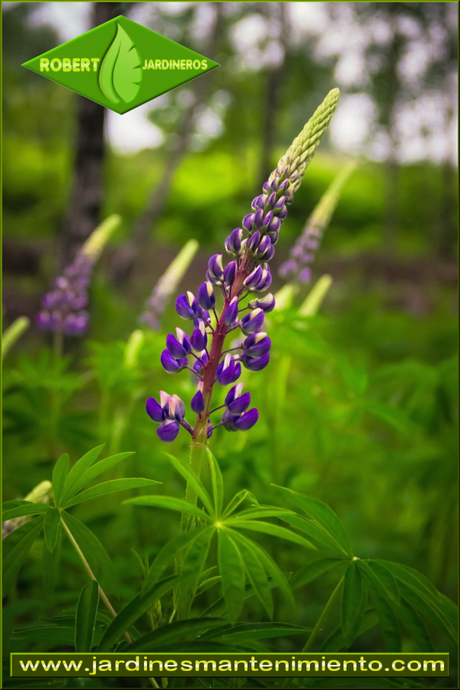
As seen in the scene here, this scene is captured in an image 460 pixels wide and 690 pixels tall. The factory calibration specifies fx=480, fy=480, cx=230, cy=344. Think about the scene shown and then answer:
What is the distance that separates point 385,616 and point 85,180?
145 cm

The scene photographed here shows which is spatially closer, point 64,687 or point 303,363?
point 64,687

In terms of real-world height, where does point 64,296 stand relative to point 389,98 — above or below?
below

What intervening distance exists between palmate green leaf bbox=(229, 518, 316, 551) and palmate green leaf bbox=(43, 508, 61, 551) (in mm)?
196

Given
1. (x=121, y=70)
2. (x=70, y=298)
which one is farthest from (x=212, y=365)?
(x=70, y=298)

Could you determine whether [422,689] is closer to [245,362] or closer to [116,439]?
[245,362]

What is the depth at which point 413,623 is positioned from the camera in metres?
0.55

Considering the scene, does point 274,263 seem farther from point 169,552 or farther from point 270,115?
point 169,552

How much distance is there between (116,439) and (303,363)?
4.42ft

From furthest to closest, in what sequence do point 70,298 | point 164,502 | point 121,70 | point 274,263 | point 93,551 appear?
1. point 274,263
2. point 70,298
3. point 121,70
4. point 93,551
5. point 164,502

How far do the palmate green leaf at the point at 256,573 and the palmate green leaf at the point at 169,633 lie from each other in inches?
2.9

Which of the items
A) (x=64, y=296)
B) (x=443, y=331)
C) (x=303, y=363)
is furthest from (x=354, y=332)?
(x=64, y=296)

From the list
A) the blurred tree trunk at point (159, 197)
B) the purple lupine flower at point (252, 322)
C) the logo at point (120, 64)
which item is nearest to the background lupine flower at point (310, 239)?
the logo at point (120, 64)

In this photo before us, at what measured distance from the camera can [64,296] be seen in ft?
4.00

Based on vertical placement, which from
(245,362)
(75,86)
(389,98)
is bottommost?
(245,362)
